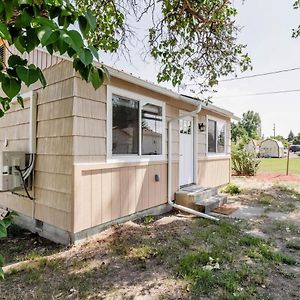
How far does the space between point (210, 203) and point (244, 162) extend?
7325mm

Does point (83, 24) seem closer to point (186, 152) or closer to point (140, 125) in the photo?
point (140, 125)

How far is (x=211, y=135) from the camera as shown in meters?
8.45

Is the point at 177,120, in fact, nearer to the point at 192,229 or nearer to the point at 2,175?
the point at 192,229

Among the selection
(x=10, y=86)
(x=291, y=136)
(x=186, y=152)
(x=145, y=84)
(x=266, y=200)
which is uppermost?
(x=291, y=136)

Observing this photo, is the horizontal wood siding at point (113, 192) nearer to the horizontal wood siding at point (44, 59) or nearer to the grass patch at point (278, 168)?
the horizontal wood siding at point (44, 59)

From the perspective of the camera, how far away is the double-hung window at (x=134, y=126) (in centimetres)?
472

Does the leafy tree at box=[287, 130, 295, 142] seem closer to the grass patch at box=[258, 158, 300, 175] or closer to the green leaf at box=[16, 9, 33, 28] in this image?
the grass patch at box=[258, 158, 300, 175]

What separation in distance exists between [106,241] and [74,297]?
4.93 ft

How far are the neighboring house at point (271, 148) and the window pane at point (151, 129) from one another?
125 ft

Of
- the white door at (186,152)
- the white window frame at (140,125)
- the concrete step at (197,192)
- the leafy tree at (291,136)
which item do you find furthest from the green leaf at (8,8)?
the leafy tree at (291,136)

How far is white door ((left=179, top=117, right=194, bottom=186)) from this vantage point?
22.6 feet

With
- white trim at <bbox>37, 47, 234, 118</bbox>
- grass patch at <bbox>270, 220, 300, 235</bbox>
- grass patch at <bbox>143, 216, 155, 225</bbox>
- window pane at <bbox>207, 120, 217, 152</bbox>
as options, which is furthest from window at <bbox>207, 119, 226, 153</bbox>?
grass patch at <bbox>143, 216, 155, 225</bbox>

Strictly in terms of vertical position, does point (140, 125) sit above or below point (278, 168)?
above

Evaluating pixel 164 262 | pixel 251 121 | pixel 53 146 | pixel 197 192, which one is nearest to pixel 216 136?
pixel 197 192
